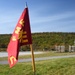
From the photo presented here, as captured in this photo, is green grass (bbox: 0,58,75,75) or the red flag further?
green grass (bbox: 0,58,75,75)

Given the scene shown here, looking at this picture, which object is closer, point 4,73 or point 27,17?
point 27,17

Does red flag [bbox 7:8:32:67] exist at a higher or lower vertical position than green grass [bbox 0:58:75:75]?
higher

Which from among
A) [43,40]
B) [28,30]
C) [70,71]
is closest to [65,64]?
[70,71]

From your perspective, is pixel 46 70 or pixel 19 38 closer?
pixel 19 38

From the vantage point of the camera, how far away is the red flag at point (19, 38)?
8.48m

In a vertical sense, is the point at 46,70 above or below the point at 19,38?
below

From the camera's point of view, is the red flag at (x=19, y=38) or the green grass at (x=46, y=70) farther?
the green grass at (x=46, y=70)

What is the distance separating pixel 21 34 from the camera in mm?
8664

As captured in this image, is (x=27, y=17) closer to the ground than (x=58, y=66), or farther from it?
farther from it

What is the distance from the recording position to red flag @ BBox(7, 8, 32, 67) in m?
8.48

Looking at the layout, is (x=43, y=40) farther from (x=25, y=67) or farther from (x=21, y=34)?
(x=21, y=34)

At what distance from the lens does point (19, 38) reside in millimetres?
8570

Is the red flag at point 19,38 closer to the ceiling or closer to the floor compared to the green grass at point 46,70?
closer to the ceiling

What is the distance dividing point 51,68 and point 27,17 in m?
7.02
